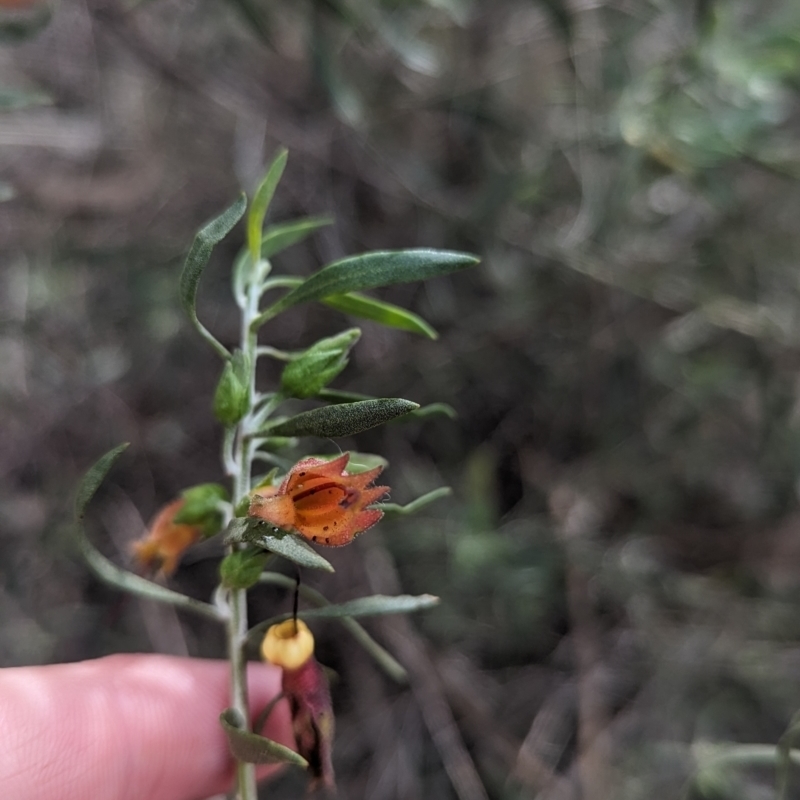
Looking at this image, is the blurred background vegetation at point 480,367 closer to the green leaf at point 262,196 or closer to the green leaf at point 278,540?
the green leaf at point 262,196

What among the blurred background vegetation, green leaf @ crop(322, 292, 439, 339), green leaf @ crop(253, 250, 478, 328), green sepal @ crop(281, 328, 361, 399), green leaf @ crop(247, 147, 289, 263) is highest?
green leaf @ crop(247, 147, 289, 263)

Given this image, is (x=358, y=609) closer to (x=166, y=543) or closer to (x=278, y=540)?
(x=278, y=540)

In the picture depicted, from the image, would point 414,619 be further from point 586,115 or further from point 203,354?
point 586,115

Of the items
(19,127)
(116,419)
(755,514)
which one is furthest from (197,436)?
(755,514)

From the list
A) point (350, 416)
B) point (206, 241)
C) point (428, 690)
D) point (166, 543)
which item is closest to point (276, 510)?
point (350, 416)

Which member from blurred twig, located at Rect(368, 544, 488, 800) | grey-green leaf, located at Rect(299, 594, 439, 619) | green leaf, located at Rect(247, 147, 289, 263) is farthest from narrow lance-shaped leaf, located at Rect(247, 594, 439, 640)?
A: blurred twig, located at Rect(368, 544, 488, 800)

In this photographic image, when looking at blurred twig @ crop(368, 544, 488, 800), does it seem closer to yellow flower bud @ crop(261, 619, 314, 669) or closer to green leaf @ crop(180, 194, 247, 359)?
yellow flower bud @ crop(261, 619, 314, 669)

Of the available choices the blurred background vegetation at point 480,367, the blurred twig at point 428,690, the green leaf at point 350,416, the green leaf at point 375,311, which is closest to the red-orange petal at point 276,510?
the green leaf at point 350,416
